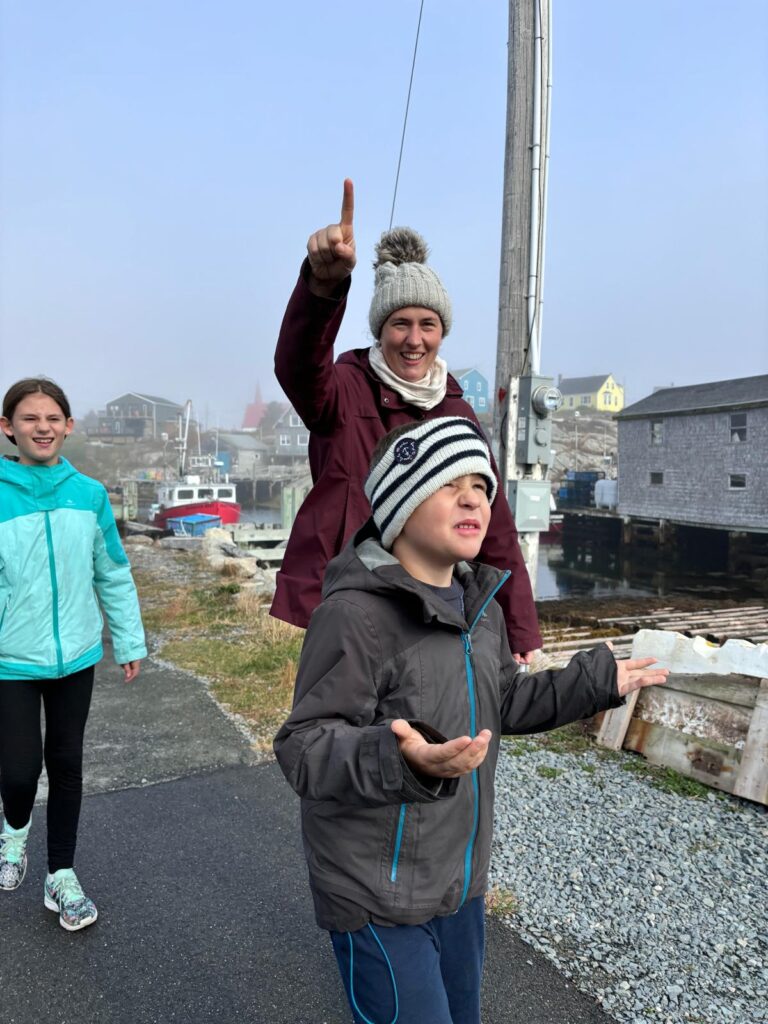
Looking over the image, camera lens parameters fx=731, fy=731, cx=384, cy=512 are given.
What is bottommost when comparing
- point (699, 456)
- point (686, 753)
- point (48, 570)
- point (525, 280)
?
point (686, 753)

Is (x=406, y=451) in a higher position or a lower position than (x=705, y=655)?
higher

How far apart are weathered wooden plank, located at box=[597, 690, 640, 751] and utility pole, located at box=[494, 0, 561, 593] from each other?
1.41 metres

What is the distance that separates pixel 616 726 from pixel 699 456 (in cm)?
3287

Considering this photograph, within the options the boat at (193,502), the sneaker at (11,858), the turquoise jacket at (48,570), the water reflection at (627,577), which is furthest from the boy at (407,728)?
the boat at (193,502)

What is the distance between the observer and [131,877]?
3.40m

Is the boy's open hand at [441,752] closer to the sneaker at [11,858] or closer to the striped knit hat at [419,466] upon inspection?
the striped knit hat at [419,466]

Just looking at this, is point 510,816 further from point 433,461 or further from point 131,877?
point 433,461

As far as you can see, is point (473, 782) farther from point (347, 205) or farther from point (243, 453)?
point (243, 453)

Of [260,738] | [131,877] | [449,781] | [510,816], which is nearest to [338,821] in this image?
[449,781]

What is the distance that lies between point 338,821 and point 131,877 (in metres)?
2.26

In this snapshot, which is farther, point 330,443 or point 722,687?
point 722,687

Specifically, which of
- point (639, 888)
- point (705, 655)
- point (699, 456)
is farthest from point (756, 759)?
point (699, 456)

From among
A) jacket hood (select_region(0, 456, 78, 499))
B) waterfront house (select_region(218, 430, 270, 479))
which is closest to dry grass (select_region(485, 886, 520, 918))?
jacket hood (select_region(0, 456, 78, 499))

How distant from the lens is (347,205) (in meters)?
1.92
